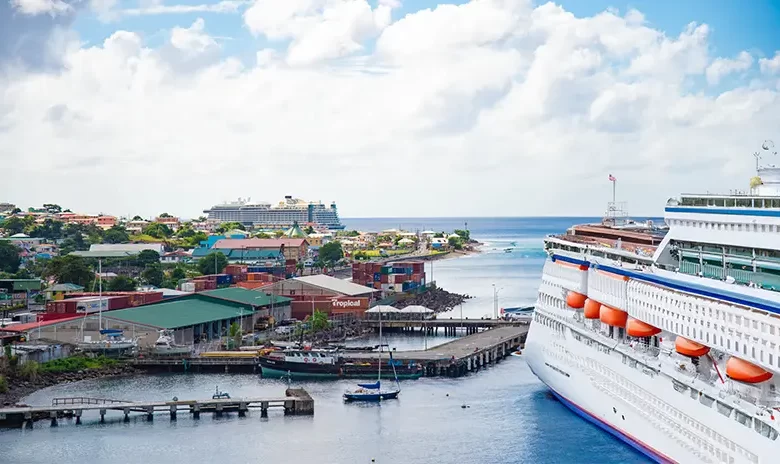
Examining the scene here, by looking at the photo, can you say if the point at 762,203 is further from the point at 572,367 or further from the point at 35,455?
the point at 35,455

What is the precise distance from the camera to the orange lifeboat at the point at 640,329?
29266mm

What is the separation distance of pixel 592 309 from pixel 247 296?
3748cm

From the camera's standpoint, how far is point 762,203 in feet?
82.6

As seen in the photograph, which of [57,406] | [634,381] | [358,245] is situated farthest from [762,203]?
[358,245]

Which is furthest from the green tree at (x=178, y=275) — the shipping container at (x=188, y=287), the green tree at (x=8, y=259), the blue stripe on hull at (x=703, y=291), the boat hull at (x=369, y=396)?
the blue stripe on hull at (x=703, y=291)

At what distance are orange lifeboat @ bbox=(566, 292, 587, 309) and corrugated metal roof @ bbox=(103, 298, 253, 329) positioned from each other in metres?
26.6

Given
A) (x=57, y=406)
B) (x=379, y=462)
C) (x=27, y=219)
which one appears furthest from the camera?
(x=27, y=219)

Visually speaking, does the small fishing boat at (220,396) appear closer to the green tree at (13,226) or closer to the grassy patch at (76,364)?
the grassy patch at (76,364)

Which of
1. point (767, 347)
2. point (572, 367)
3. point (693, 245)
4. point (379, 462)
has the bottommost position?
point (379, 462)

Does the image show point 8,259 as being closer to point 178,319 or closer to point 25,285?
point 25,285

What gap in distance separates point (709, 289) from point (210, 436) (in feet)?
63.0

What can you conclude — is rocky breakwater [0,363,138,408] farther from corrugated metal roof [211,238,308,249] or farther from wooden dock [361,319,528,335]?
corrugated metal roof [211,238,308,249]

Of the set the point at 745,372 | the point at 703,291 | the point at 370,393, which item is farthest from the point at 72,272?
the point at 745,372

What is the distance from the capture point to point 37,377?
4666cm
